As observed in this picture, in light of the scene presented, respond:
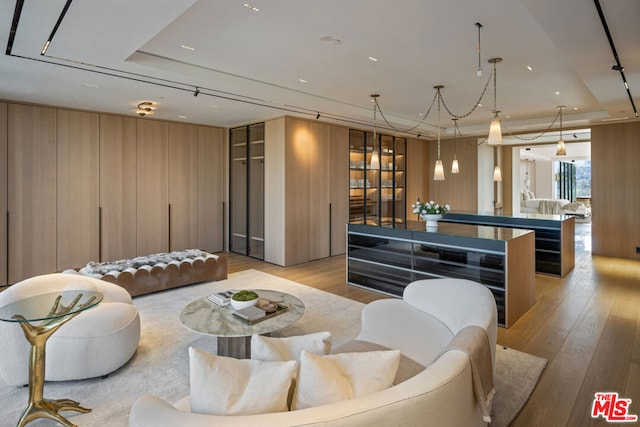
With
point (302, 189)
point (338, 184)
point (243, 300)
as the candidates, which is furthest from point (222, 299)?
point (338, 184)

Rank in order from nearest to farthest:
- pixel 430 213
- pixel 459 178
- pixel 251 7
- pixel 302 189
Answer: pixel 251 7, pixel 430 213, pixel 302 189, pixel 459 178

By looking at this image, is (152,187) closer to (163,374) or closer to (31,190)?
(31,190)

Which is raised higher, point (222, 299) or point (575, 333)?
point (222, 299)

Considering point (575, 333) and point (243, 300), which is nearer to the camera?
point (243, 300)

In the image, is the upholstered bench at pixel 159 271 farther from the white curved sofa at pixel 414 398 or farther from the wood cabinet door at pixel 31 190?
the white curved sofa at pixel 414 398

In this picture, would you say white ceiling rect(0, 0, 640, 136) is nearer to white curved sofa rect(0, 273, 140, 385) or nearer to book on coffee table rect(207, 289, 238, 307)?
white curved sofa rect(0, 273, 140, 385)

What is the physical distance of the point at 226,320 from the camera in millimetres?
2908

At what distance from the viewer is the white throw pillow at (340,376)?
4.26 feet

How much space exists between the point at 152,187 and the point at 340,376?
6576mm

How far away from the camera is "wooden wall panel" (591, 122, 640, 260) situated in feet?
23.7

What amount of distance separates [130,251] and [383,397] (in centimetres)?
664

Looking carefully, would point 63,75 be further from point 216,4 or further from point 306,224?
point 306,224

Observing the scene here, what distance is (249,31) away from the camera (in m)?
3.41

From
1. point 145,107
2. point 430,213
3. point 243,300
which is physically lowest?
point 243,300
